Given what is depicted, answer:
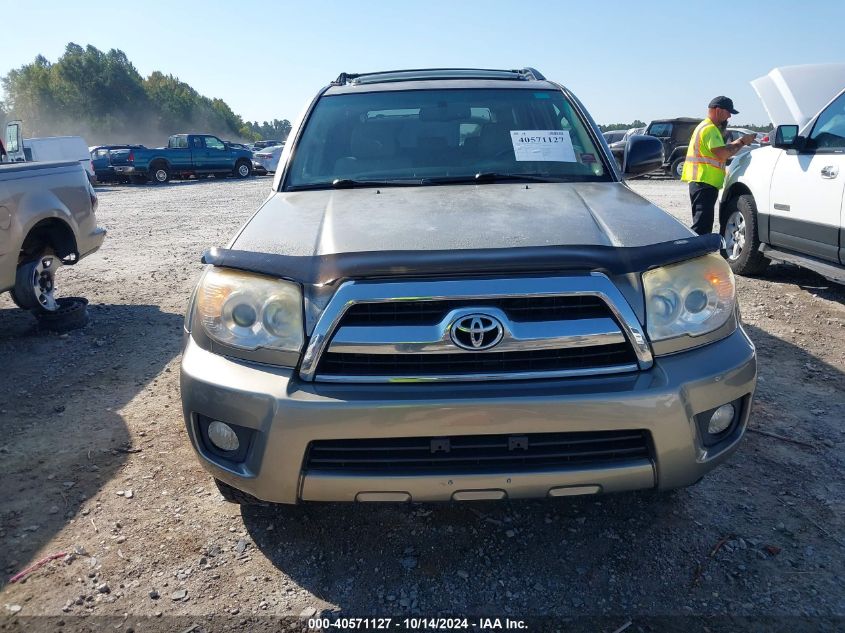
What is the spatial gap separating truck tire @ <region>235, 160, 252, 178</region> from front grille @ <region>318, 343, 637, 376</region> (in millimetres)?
25540

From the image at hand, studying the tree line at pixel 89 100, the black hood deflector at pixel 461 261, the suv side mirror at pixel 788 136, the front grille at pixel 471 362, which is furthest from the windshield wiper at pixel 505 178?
the tree line at pixel 89 100

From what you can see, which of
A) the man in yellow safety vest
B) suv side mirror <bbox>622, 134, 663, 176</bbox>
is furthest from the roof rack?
the man in yellow safety vest

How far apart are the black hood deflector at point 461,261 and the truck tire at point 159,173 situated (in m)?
23.7

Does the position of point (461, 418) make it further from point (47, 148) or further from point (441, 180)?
point (47, 148)

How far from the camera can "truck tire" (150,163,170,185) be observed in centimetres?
2316

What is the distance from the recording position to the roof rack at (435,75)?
3.93 m

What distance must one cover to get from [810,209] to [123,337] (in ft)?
18.9

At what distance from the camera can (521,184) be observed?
292 cm

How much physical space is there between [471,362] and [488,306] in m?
0.19

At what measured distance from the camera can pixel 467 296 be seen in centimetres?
191

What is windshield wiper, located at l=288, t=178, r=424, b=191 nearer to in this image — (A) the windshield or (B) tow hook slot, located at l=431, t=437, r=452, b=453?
(A) the windshield

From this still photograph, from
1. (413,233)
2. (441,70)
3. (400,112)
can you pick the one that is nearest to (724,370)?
(413,233)

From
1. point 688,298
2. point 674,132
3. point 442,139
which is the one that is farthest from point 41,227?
point 674,132

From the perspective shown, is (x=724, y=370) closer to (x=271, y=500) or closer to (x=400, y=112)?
(x=271, y=500)
